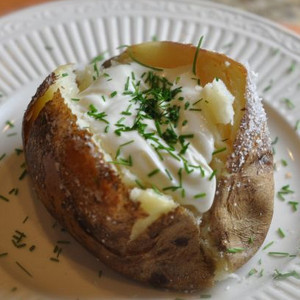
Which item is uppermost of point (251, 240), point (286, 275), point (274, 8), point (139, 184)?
point (139, 184)

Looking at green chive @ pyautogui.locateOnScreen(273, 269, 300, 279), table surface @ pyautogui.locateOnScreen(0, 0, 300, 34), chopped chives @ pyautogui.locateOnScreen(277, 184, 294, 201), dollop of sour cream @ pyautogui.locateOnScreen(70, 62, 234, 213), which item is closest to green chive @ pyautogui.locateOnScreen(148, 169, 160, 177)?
dollop of sour cream @ pyautogui.locateOnScreen(70, 62, 234, 213)

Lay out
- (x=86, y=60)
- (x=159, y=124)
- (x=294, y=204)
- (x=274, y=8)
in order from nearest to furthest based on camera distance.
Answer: (x=159, y=124) → (x=294, y=204) → (x=86, y=60) → (x=274, y=8)

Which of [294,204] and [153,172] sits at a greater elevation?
[153,172]

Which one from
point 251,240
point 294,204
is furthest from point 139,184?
point 294,204

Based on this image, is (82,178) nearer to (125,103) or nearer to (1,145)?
(125,103)

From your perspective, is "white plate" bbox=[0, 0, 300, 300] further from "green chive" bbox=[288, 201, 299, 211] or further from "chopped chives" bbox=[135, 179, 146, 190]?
"chopped chives" bbox=[135, 179, 146, 190]

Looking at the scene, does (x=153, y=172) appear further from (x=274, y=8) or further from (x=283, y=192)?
(x=274, y=8)

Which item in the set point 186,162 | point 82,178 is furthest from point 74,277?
point 186,162

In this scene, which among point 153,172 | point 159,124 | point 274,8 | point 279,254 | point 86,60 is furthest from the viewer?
point 274,8
